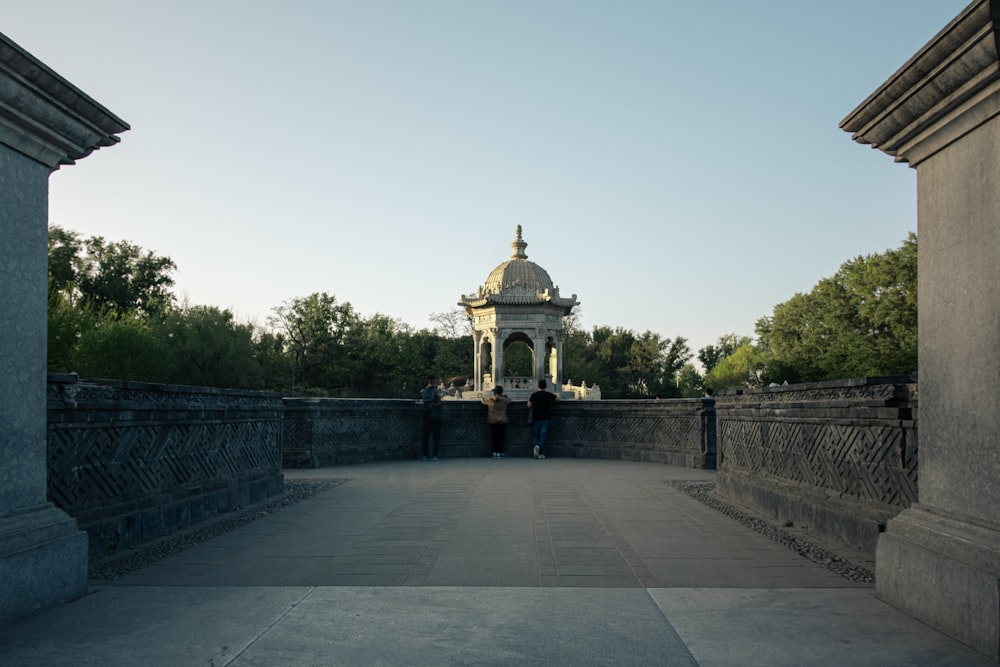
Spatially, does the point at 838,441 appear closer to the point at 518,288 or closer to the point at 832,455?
the point at 832,455

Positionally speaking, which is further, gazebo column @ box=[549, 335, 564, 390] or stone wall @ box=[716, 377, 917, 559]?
gazebo column @ box=[549, 335, 564, 390]

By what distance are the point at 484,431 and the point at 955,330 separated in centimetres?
1630

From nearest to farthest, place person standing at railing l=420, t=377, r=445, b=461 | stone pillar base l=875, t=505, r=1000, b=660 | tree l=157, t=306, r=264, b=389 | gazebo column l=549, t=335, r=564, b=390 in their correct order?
stone pillar base l=875, t=505, r=1000, b=660
person standing at railing l=420, t=377, r=445, b=461
gazebo column l=549, t=335, r=564, b=390
tree l=157, t=306, r=264, b=389

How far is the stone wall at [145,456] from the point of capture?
6242 millimetres

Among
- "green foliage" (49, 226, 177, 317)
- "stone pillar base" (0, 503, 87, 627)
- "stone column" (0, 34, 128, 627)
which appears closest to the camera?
"stone pillar base" (0, 503, 87, 627)

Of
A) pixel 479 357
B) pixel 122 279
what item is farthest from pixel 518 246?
pixel 122 279

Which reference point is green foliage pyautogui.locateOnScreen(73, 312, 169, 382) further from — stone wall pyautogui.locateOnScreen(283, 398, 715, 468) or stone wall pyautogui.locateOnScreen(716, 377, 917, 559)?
stone wall pyautogui.locateOnScreen(716, 377, 917, 559)

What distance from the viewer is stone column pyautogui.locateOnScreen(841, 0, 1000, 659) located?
4230 millimetres

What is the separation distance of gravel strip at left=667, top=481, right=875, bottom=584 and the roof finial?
82.8 feet

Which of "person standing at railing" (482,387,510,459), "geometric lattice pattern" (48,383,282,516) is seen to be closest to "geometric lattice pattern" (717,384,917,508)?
"geometric lattice pattern" (48,383,282,516)

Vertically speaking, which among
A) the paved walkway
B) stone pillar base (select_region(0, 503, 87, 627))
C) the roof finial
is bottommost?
the paved walkway

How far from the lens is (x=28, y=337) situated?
5051 mm

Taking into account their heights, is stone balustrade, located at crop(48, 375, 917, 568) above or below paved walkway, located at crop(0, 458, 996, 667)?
above

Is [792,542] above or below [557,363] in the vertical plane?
below
